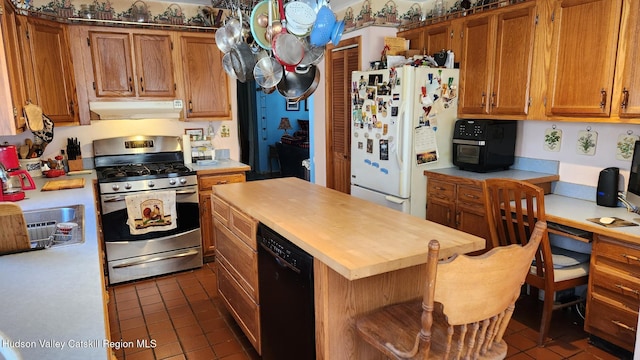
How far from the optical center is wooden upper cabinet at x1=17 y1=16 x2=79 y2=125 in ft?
9.89

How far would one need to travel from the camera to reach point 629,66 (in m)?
2.34

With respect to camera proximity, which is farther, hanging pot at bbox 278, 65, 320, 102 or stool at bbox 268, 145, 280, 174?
stool at bbox 268, 145, 280, 174

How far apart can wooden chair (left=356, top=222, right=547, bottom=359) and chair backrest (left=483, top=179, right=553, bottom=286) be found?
97 cm

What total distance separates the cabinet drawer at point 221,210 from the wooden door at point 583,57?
2231 millimetres

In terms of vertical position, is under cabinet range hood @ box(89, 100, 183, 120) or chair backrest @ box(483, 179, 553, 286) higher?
under cabinet range hood @ box(89, 100, 183, 120)

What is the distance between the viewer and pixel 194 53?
390 centimetres

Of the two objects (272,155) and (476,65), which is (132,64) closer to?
(476,65)

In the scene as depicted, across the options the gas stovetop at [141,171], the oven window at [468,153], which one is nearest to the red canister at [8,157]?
the gas stovetop at [141,171]

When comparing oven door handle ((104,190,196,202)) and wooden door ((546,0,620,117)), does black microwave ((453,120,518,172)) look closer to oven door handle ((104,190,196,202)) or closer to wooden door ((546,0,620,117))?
wooden door ((546,0,620,117))

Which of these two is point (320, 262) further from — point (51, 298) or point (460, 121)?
point (460, 121)

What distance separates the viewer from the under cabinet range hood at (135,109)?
11.8ft

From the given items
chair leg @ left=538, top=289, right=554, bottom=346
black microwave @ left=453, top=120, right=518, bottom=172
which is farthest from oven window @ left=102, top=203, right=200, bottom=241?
chair leg @ left=538, top=289, right=554, bottom=346

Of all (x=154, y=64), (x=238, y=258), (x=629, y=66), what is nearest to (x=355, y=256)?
(x=238, y=258)

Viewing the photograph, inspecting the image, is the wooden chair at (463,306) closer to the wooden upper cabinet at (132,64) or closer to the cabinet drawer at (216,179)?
the cabinet drawer at (216,179)
